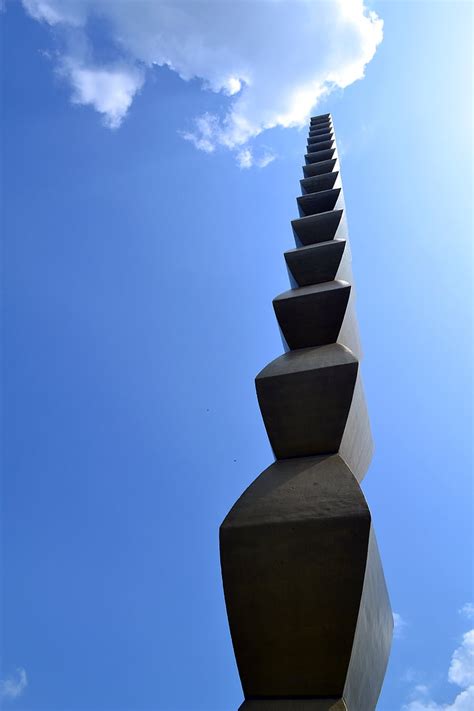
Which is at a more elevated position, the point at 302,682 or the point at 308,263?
the point at 308,263

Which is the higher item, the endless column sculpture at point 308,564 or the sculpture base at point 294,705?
the endless column sculpture at point 308,564

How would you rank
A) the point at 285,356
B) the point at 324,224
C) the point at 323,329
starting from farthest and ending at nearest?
the point at 324,224 → the point at 323,329 → the point at 285,356

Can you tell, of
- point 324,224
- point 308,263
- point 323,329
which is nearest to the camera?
point 323,329

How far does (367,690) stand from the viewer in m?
1.94

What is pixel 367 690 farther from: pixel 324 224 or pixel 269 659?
pixel 324 224

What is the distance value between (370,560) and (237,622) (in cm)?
54

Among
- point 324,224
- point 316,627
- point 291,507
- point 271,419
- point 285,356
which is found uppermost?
point 324,224

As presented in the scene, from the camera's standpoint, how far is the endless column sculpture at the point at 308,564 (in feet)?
5.49

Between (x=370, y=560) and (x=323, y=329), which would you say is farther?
(x=323, y=329)

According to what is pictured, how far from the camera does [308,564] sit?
5.70 ft

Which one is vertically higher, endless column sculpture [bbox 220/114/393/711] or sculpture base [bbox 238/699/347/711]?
endless column sculpture [bbox 220/114/393/711]

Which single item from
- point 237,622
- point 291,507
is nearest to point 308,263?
point 291,507

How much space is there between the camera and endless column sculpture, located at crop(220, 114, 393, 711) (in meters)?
1.67

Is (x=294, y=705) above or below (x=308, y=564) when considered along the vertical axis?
below
